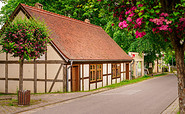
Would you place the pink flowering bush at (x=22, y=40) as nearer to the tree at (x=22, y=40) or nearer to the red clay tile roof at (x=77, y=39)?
the tree at (x=22, y=40)

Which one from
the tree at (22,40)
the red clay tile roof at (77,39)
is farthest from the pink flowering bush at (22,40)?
the red clay tile roof at (77,39)

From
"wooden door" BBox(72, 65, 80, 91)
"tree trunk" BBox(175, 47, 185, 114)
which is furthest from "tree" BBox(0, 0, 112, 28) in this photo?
"tree trunk" BBox(175, 47, 185, 114)

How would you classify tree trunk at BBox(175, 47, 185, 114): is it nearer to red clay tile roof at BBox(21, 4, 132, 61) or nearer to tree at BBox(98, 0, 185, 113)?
tree at BBox(98, 0, 185, 113)

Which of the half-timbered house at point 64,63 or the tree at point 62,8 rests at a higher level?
the tree at point 62,8

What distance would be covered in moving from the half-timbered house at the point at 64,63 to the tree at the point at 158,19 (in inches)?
308

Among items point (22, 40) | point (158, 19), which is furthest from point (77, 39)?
point (158, 19)

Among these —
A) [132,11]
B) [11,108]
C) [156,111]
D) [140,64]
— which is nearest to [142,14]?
[132,11]

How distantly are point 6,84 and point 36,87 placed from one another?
3.27 metres

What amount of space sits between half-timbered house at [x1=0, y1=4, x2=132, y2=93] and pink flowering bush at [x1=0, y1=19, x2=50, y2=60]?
259 cm

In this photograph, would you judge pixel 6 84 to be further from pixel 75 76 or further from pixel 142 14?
pixel 142 14

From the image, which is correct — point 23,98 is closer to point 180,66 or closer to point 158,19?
point 180,66

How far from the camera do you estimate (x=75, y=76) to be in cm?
1777

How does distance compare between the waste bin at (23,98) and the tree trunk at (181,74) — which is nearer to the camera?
the tree trunk at (181,74)

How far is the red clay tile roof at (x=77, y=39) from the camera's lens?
59.3 ft
